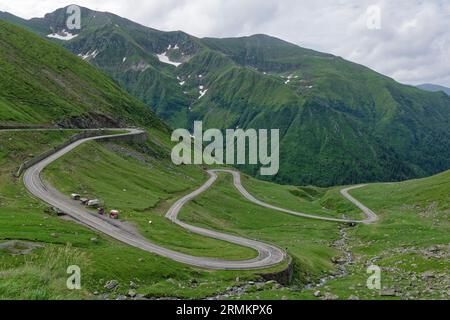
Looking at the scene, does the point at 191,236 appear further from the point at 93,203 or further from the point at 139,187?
the point at 139,187

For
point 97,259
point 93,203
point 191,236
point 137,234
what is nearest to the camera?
point 97,259

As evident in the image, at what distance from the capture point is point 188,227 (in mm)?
95188

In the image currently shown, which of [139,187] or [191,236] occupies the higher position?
[139,187]

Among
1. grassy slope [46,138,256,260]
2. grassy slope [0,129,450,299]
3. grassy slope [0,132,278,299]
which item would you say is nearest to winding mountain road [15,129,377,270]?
grassy slope [46,138,256,260]

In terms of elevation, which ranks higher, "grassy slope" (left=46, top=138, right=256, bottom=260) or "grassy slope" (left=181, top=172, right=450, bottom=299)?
"grassy slope" (left=46, top=138, right=256, bottom=260)

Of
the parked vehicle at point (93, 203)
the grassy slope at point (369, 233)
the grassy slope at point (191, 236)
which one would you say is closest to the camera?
the grassy slope at point (191, 236)

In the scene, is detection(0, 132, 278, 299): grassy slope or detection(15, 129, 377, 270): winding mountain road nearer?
detection(0, 132, 278, 299): grassy slope

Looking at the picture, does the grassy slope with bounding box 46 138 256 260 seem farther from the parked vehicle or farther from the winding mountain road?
the parked vehicle

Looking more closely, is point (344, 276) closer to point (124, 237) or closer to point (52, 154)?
point (124, 237)

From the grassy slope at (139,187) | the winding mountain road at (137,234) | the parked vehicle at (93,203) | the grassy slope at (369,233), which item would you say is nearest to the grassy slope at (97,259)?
the winding mountain road at (137,234)

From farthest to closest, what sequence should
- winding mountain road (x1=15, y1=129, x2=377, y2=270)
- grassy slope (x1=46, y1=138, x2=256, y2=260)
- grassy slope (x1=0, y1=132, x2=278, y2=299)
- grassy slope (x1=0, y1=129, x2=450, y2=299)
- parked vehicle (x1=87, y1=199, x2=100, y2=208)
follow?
1. parked vehicle (x1=87, y1=199, x2=100, y2=208)
2. grassy slope (x1=46, y1=138, x2=256, y2=260)
3. winding mountain road (x1=15, y1=129, x2=377, y2=270)
4. grassy slope (x1=0, y1=129, x2=450, y2=299)
5. grassy slope (x1=0, y1=132, x2=278, y2=299)

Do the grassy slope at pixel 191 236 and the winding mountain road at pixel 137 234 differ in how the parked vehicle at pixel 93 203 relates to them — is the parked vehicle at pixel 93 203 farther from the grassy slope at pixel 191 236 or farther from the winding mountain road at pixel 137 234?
the grassy slope at pixel 191 236

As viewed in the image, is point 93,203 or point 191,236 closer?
point 191,236

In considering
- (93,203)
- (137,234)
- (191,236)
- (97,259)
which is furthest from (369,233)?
(97,259)
